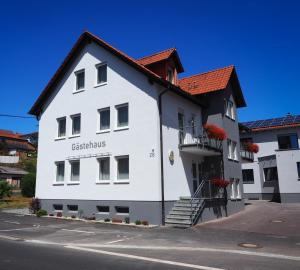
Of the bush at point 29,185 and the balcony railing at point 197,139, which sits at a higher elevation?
the balcony railing at point 197,139

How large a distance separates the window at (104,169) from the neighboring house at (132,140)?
0.19ft

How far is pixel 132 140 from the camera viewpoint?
18.1 metres

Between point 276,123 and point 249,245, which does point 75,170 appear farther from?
point 276,123

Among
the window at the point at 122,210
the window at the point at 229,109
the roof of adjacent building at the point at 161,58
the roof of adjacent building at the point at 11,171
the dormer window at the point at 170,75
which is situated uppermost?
the roof of adjacent building at the point at 161,58

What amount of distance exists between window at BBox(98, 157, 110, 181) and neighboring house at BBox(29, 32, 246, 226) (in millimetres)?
57

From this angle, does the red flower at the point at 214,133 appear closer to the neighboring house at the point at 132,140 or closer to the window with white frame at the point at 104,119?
the neighboring house at the point at 132,140

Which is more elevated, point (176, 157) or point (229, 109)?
point (229, 109)

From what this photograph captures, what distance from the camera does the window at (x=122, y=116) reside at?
62.2ft

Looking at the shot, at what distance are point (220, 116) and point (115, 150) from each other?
299 inches

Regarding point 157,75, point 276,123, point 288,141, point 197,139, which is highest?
point 276,123

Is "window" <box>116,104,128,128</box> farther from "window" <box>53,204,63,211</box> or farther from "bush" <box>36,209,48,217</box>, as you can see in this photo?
"bush" <box>36,209,48,217</box>

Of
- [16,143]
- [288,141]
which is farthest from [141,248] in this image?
[16,143]

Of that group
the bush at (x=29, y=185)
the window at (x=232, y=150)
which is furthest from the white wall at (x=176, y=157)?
the bush at (x=29, y=185)

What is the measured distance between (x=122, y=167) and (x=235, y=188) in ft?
31.3
